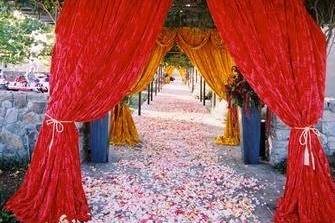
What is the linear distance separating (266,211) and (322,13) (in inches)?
103

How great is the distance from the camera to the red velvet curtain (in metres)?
4.43

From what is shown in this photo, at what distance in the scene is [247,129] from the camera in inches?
302

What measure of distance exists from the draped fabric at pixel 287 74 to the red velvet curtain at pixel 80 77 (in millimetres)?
792

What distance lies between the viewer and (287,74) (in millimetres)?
4520

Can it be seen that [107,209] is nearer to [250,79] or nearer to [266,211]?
[266,211]

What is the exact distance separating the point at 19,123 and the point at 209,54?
16.6ft

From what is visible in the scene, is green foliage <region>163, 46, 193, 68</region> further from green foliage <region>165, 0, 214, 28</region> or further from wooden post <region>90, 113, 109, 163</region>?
wooden post <region>90, 113, 109, 163</region>

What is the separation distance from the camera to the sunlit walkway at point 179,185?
4754 millimetres

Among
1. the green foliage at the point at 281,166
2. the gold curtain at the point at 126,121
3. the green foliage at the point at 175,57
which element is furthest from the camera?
the green foliage at the point at 175,57

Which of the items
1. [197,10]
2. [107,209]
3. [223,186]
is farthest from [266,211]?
[197,10]

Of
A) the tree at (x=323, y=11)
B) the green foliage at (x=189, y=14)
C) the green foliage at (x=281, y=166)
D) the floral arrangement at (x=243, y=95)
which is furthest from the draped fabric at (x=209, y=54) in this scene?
the tree at (x=323, y=11)

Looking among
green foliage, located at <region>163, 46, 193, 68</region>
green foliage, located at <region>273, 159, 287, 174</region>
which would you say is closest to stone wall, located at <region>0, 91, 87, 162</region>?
green foliage, located at <region>273, 159, 287, 174</region>

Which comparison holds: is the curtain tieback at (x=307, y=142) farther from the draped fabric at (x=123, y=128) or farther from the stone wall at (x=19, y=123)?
the draped fabric at (x=123, y=128)

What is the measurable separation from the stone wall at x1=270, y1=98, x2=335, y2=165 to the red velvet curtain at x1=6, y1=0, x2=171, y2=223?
3341 mm
